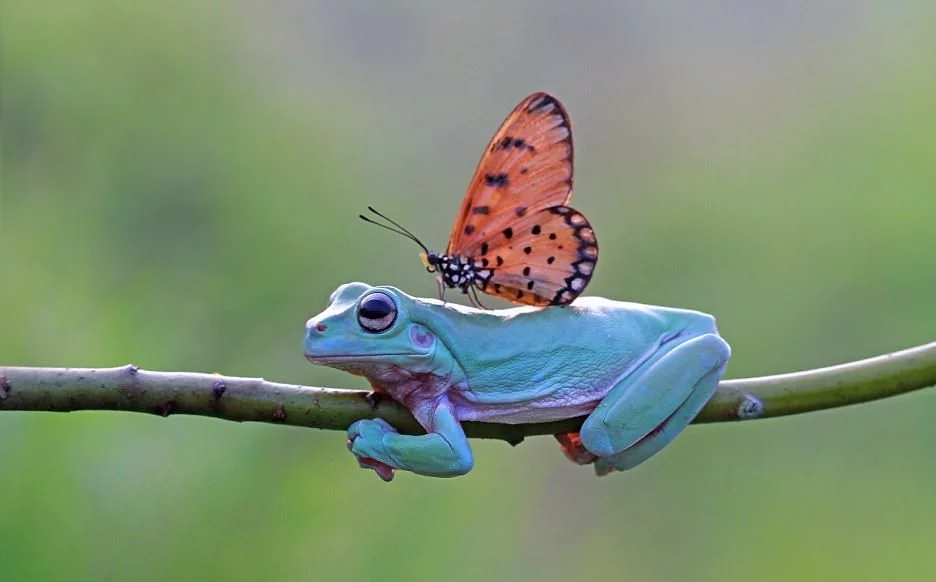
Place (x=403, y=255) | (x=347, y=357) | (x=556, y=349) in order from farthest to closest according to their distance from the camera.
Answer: (x=403, y=255) → (x=556, y=349) → (x=347, y=357)

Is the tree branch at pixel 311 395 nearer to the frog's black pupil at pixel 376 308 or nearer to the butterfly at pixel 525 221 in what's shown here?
the frog's black pupil at pixel 376 308

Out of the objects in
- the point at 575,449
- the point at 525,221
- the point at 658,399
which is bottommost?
the point at 575,449

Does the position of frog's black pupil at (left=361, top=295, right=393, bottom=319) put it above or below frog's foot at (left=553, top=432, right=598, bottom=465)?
above

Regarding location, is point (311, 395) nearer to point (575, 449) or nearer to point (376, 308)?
point (376, 308)

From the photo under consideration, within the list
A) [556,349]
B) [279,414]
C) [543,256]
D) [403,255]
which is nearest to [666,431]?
[556,349]

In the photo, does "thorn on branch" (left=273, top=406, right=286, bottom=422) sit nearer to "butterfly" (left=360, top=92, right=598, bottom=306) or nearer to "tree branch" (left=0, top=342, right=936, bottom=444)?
"tree branch" (left=0, top=342, right=936, bottom=444)

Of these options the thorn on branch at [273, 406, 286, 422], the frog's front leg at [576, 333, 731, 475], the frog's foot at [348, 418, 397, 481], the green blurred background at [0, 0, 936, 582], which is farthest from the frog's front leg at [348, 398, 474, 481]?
the green blurred background at [0, 0, 936, 582]
